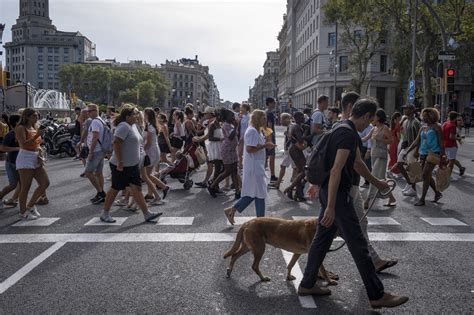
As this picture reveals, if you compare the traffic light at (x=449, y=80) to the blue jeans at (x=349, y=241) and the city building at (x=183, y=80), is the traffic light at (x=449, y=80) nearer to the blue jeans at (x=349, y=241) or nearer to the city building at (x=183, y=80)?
the blue jeans at (x=349, y=241)

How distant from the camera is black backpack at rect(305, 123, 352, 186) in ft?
13.6

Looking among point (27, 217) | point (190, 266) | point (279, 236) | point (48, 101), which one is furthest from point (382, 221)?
point (48, 101)

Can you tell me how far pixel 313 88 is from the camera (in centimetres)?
7294

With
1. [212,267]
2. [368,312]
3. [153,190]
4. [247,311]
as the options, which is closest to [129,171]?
[153,190]

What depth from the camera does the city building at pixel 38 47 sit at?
165 m

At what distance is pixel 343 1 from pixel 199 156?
3288 cm

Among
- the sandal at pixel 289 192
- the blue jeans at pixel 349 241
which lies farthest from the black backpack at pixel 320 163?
the sandal at pixel 289 192

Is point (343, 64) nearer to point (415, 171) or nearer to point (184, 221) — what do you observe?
point (415, 171)

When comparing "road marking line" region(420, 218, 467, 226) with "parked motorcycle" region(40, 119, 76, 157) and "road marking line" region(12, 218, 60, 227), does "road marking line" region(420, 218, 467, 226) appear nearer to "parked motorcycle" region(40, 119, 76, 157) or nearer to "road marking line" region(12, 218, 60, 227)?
"road marking line" region(12, 218, 60, 227)

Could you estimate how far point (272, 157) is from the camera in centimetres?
1209

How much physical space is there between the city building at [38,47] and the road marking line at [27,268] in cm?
16916

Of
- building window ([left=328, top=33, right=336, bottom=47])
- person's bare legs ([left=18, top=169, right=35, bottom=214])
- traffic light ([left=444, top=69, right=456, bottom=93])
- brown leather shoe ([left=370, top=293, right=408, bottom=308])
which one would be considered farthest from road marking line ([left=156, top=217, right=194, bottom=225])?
building window ([left=328, top=33, right=336, bottom=47])

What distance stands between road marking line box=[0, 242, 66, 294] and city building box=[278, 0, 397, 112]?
4343 cm

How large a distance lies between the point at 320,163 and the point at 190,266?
6.91 ft
